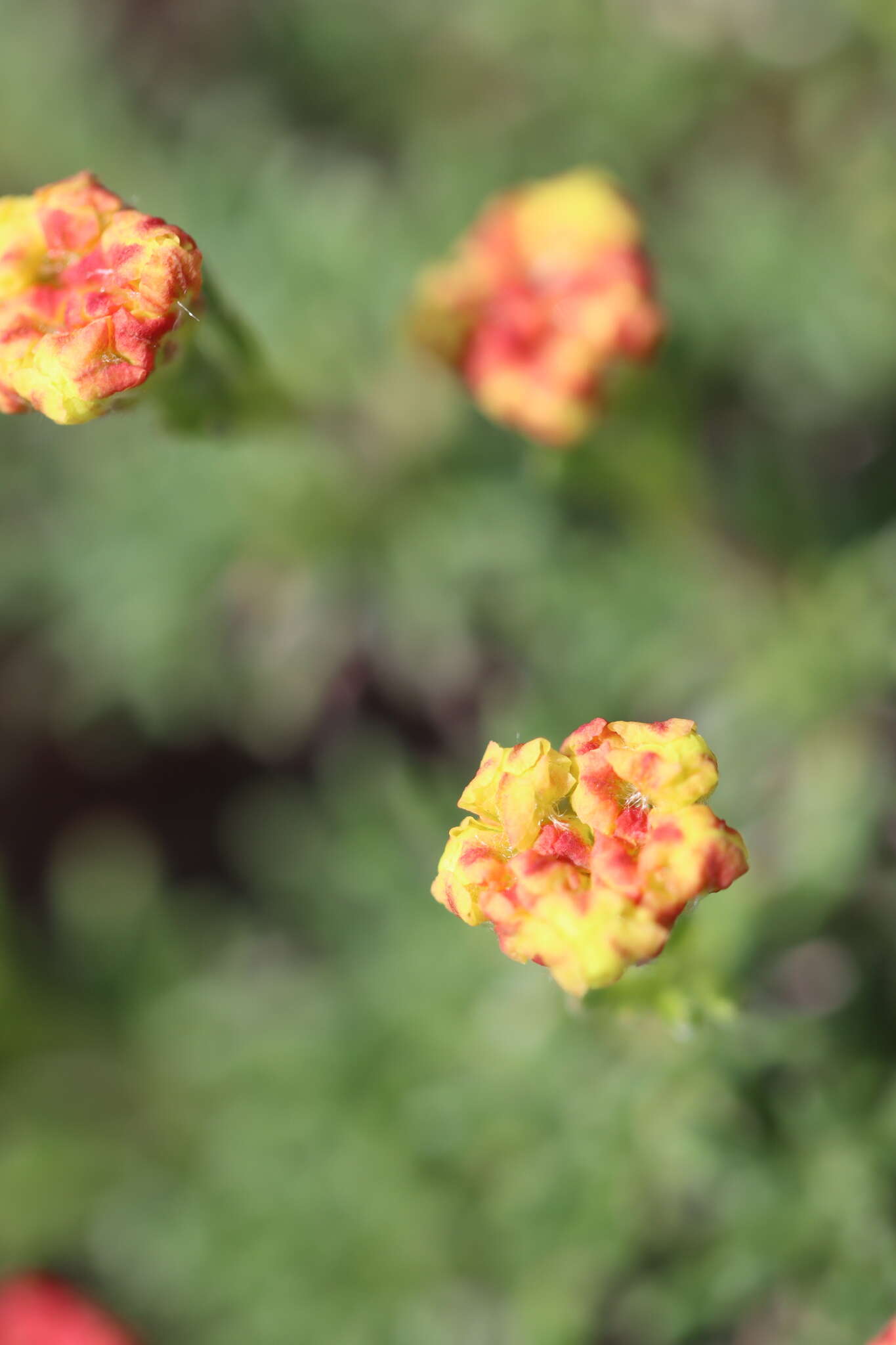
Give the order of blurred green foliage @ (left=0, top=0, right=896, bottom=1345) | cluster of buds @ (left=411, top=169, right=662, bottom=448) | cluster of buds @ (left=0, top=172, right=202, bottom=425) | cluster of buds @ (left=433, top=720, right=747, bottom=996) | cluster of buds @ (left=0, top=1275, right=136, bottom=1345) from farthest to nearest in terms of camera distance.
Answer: cluster of buds @ (left=0, top=1275, right=136, bottom=1345) < blurred green foliage @ (left=0, top=0, right=896, bottom=1345) < cluster of buds @ (left=411, top=169, right=662, bottom=448) < cluster of buds @ (left=0, top=172, right=202, bottom=425) < cluster of buds @ (left=433, top=720, right=747, bottom=996)

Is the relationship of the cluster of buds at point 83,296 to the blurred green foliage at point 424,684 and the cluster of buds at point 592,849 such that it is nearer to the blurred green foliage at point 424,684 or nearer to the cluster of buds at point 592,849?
the blurred green foliage at point 424,684

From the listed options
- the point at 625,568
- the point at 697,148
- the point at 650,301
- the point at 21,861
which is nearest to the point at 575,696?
the point at 625,568

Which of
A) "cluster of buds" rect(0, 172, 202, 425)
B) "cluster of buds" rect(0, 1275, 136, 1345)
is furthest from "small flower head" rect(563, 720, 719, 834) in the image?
"cluster of buds" rect(0, 1275, 136, 1345)

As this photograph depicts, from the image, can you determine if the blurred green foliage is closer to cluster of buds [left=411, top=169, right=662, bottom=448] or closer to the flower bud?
cluster of buds [left=411, top=169, right=662, bottom=448]

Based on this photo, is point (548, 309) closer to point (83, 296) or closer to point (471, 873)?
point (83, 296)

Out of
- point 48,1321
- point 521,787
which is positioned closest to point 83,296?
point 521,787
